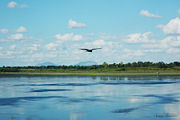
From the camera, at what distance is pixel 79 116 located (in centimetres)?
2736

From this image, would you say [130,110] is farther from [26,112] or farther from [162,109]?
[26,112]

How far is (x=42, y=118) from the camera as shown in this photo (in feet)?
86.7

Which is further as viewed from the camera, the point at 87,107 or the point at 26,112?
the point at 87,107

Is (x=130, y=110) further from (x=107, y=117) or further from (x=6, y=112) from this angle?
(x=6, y=112)

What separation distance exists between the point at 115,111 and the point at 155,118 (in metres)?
5.18

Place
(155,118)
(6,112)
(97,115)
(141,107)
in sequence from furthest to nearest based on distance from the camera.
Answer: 1. (141,107)
2. (6,112)
3. (97,115)
4. (155,118)

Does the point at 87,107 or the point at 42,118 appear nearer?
the point at 42,118

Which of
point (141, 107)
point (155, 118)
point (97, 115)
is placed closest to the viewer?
point (155, 118)

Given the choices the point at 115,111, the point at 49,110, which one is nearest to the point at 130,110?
the point at 115,111

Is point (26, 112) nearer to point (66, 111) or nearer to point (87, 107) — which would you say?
point (66, 111)

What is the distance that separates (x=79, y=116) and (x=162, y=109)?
32.3 ft

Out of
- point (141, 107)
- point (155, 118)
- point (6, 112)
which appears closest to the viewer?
point (155, 118)

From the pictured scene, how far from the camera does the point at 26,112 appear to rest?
97.8 ft

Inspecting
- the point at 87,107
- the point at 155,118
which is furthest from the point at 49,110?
the point at 155,118
